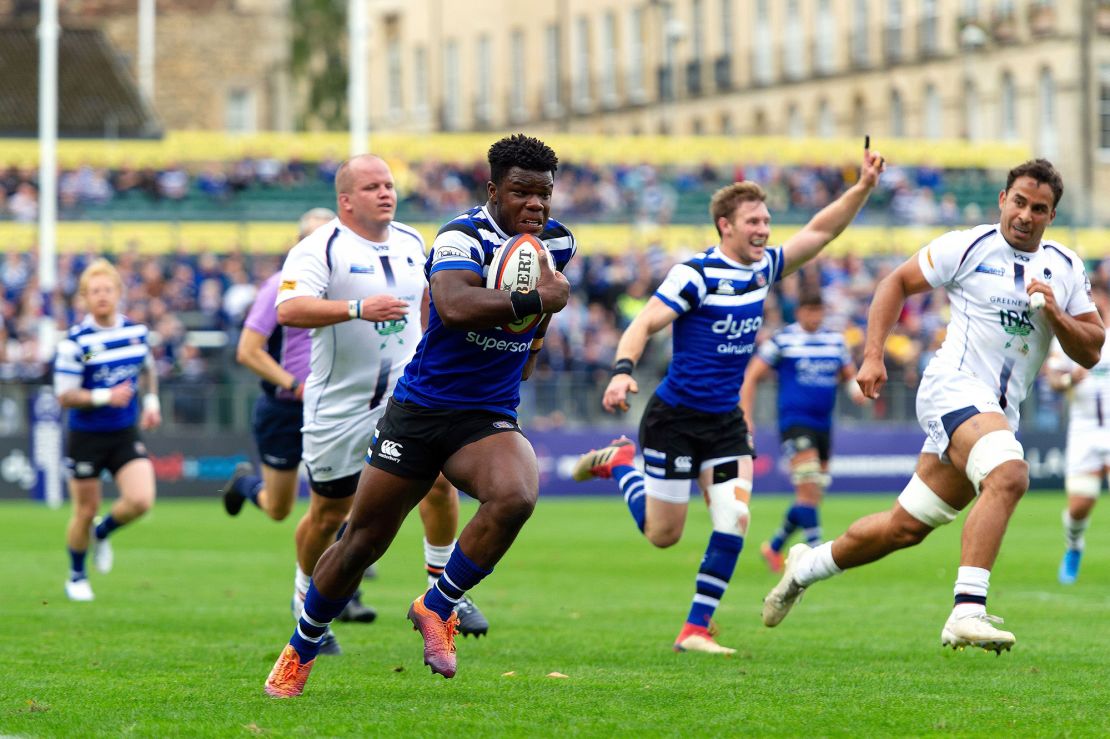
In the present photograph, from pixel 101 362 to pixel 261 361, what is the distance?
2.45m

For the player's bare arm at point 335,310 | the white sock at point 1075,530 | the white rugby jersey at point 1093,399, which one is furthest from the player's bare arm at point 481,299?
the white rugby jersey at point 1093,399

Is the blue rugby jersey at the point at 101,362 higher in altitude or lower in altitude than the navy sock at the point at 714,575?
higher

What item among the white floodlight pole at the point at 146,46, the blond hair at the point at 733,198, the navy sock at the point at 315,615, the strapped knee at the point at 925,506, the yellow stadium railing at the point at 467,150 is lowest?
the navy sock at the point at 315,615

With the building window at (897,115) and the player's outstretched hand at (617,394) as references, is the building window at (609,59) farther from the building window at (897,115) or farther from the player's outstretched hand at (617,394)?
the player's outstretched hand at (617,394)

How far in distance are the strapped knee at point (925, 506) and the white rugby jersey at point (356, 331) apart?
2753mm

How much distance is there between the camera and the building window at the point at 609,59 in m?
82.7

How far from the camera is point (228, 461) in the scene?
28469 mm

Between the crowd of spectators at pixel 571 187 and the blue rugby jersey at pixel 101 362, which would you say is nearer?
the blue rugby jersey at pixel 101 362

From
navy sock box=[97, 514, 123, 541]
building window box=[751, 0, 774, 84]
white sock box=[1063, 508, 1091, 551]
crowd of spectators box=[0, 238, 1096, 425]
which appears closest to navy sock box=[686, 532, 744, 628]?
navy sock box=[97, 514, 123, 541]

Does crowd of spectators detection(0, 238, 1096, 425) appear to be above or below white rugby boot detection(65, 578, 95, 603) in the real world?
above

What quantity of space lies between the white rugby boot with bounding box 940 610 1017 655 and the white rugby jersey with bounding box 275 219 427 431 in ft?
10.9

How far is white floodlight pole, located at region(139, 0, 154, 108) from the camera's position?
68.8m

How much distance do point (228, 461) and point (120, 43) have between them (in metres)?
50.8

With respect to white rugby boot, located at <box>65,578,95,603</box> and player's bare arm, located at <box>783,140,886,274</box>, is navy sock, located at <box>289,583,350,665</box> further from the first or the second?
white rugby boot, located at <box>65,578,95,603</box>
